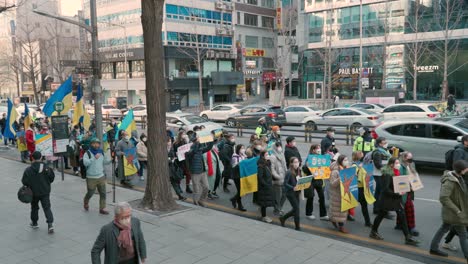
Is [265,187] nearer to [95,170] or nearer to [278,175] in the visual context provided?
[278,175]

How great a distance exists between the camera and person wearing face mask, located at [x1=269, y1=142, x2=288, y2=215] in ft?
30.0

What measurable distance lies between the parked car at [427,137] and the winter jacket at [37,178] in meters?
10.1

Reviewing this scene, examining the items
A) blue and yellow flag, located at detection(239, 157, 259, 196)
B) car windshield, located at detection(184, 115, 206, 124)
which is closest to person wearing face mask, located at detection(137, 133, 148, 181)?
blue and yellow flag, located at detection(239, 157, 259, 196)

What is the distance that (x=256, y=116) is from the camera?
2669 cm

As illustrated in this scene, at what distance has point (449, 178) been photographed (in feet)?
21.3

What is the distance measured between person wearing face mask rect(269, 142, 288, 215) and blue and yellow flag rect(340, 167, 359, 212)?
157cm

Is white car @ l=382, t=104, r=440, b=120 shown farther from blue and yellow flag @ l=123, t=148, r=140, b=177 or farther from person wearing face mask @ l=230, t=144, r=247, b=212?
blue and yellow flag @ l=123, t=148, r=140, b=177

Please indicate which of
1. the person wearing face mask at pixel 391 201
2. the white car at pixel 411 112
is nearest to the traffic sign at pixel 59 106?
the person wearing face mask at pixel 391 201

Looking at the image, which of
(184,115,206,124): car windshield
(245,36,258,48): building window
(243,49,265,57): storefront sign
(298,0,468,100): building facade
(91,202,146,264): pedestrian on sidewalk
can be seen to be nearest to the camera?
(91,202,146,264): pedestrian on sidewalk

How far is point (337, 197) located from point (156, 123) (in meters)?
4.33

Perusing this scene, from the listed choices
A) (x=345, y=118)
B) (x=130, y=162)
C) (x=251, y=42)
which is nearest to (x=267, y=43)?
(x=251, y=42)

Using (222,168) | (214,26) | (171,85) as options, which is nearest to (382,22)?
(214,26)

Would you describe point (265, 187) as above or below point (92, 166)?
below

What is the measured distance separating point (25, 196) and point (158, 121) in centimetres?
318
